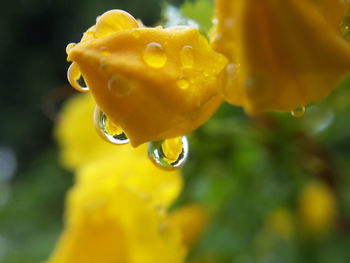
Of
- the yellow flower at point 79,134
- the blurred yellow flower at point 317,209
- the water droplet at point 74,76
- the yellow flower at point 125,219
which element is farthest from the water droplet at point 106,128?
the blurred yellow flower at point 317,209

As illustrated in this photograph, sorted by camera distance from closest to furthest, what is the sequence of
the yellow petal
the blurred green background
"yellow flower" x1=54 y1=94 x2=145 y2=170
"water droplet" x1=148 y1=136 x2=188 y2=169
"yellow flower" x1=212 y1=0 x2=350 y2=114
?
"yellow flower" x1=212 y1=0 x2=350 y2=114 → "water droplet" x1=148 y1=136 x2=188 y2=169 → the yellow petal → the blurred green background → "yellow flower" x1=54 y1=94 x2=145 y2=170

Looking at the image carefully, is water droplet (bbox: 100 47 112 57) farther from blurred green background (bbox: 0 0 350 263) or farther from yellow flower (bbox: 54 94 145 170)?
yellow flower (bbox: 54 94 145 170)

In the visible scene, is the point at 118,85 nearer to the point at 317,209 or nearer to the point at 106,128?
the point at 106,128

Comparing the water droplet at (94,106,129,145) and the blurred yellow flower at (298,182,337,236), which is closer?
the water droplet at (94,106,129,145)

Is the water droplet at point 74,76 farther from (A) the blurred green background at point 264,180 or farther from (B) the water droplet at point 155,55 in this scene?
(A) the blurred green background at point 264,180

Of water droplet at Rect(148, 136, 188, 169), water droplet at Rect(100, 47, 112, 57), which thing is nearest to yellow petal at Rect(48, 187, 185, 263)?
water droplet at Rect(148, 136, 188, 169)

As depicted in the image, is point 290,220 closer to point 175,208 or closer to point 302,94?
point 175,208

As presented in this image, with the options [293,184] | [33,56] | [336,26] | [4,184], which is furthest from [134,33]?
[33,56]

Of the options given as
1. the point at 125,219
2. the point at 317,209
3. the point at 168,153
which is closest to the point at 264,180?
the point at 317,209
